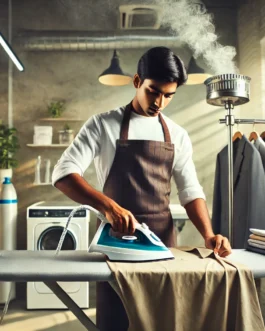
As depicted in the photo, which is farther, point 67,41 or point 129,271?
point 67,41

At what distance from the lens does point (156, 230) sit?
5.89 feet

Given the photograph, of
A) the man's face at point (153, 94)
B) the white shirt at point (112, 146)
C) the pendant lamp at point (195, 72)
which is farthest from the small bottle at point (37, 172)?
the man's face at point (153, 94)

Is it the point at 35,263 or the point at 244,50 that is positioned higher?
the point at 244,50

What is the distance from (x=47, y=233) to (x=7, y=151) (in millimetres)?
961

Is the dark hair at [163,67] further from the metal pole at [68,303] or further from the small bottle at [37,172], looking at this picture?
the small bottle at [37,172]

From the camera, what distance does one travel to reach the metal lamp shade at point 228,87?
241cm

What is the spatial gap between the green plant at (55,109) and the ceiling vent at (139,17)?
108 centimetres

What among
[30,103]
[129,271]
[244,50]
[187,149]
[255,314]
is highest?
[244,50]

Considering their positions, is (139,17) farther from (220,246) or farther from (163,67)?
(220,246)

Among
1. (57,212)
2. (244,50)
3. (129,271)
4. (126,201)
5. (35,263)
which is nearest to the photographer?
(129,271)

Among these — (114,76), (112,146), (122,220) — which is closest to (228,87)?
(112,146)

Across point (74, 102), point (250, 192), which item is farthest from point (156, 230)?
point (74, 102)

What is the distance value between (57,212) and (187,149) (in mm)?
1995

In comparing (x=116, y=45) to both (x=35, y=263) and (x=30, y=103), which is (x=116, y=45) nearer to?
(x=30, y=103)
